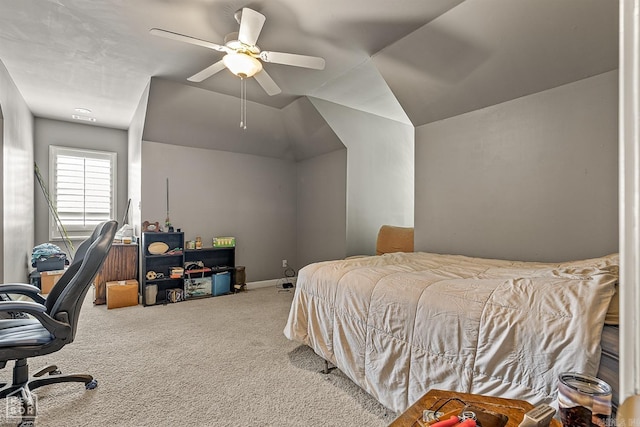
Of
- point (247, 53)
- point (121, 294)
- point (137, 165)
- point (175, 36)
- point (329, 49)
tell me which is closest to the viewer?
point (175, 36)

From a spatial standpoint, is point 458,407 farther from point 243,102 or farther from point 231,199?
point 231,199

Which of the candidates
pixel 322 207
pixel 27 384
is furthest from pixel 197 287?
pixel 27 384

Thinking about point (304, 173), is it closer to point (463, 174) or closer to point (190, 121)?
point (190, 121)

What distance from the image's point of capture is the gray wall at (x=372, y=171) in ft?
15.0

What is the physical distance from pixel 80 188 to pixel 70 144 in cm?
75

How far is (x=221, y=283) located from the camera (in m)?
4.70

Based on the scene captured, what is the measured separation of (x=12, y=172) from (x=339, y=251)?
413cm

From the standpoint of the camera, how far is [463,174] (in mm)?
3318

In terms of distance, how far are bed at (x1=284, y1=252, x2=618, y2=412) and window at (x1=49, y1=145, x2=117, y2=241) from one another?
490cm

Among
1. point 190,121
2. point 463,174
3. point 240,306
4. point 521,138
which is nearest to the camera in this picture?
point 521,138

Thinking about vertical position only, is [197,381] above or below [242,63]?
below

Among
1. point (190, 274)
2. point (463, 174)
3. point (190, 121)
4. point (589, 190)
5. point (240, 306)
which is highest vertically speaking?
point (190, 121)

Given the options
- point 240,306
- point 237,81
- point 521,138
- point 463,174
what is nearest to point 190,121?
point 237,81

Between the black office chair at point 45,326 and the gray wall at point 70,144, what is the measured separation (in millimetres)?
4016
